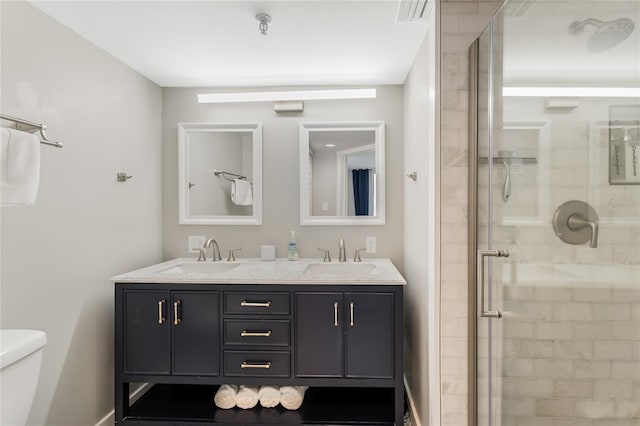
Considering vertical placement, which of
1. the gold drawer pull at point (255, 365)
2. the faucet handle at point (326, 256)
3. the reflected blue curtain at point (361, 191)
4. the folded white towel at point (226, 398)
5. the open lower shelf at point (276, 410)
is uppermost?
the reflected blue curtain at point (361, 191)

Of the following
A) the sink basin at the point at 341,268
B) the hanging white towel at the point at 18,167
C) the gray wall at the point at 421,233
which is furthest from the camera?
the sink basin at the point at 341,268

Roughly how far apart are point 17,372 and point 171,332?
30.2 inches

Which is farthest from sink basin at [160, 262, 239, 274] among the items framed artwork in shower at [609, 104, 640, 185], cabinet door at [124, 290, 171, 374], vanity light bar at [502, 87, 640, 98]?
framed artwork in shower at [609, 104, 640, 185]

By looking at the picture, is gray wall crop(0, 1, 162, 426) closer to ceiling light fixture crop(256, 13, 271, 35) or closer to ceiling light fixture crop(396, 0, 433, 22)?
ceiling light fixture crop(256, 13, 271, 35)

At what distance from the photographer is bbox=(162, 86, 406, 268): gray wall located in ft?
7.92

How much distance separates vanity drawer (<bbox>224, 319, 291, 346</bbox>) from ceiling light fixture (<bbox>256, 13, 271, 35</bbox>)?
152cm

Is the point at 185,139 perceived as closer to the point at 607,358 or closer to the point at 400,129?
the point at 400,129

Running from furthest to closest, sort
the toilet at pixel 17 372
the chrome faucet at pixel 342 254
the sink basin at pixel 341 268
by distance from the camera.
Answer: the chrome faucet at pixel 342 254 → the sink basin at pixel 341 268 → the toilet at pixel 17 372

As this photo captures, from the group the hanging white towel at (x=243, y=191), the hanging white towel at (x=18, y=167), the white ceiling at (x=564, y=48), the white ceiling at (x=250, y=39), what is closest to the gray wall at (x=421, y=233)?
the white ceiling at (x=250, y=39)

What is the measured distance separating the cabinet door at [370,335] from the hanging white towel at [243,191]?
3.75 ft

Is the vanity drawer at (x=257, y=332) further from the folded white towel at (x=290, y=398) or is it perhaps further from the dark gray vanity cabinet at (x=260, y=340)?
the folded white towel at (x=290, y=398)

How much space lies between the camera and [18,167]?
1.20m

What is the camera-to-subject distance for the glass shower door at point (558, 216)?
0.78m

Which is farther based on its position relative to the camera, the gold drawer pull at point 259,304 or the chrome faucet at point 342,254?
the chrome faucet at point 342,254
